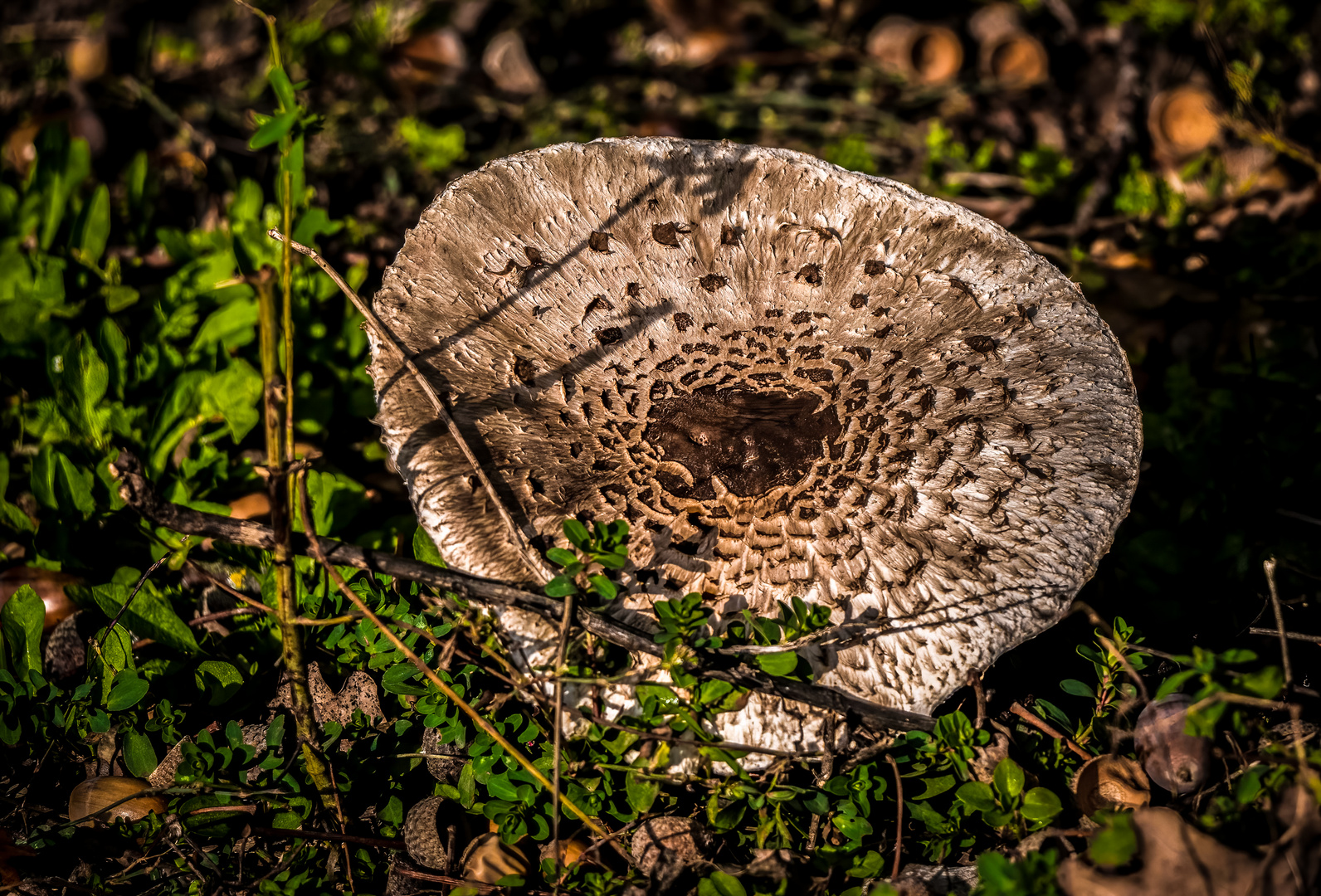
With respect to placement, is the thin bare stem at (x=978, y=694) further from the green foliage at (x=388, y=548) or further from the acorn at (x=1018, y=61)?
the acorn at (x=1018, y=61)

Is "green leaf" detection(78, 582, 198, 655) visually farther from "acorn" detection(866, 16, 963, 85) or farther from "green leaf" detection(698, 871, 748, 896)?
→ "acorn" detection(866, 16, 963, 85)

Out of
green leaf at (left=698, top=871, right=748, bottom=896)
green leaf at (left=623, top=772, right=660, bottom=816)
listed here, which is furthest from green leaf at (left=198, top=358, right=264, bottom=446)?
green leaf at (left=698, top=871, right=748, bottom=896)

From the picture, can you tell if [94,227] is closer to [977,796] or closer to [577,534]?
[577,534]

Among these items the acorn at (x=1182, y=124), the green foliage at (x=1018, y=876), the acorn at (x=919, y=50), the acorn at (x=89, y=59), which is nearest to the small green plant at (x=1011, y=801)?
the green foliage at (x=1018, y=876)

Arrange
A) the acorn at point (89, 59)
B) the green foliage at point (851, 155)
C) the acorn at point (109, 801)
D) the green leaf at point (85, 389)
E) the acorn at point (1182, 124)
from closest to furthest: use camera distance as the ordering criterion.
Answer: the acorn at point (109, 801) → the green leaf at point (85, 389) → the green foliage at point (851, 155) → the acorn at point (1182, 124) → the acorn at point (89, 59)

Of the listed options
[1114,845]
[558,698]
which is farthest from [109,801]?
[1114,845]

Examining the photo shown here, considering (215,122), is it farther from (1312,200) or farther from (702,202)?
(1312,200)
